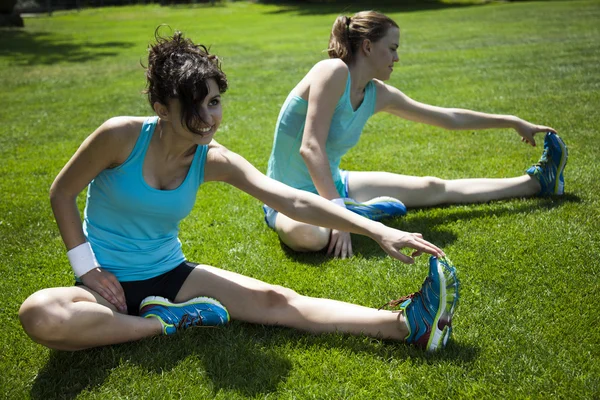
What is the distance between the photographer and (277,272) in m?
3.80

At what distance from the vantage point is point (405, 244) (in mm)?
2641

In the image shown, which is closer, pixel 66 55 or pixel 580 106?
pixel 580 106

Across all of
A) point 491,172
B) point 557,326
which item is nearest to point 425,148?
point 491,172

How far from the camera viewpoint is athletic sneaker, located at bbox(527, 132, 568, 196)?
4.65 meters

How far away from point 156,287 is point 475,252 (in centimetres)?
204

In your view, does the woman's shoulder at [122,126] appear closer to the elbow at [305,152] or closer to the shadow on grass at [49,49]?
the elbow at [305,152]

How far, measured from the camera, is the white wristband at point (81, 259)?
2.89 meters

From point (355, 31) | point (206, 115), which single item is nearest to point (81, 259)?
point (206, 115)

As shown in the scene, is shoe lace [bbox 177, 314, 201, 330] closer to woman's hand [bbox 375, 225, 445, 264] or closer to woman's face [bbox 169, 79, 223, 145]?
woman's face [bbox 169, 79, 223, 145]

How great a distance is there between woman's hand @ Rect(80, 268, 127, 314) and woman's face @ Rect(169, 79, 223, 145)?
800mm

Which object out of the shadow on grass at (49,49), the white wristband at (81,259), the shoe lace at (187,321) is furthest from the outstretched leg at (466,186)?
the shadow on grass at (49,49)

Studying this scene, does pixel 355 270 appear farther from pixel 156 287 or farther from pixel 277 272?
pixel 156 287

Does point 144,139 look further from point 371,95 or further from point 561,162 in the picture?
point 561,162

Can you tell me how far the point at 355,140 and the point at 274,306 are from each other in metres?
1.77
